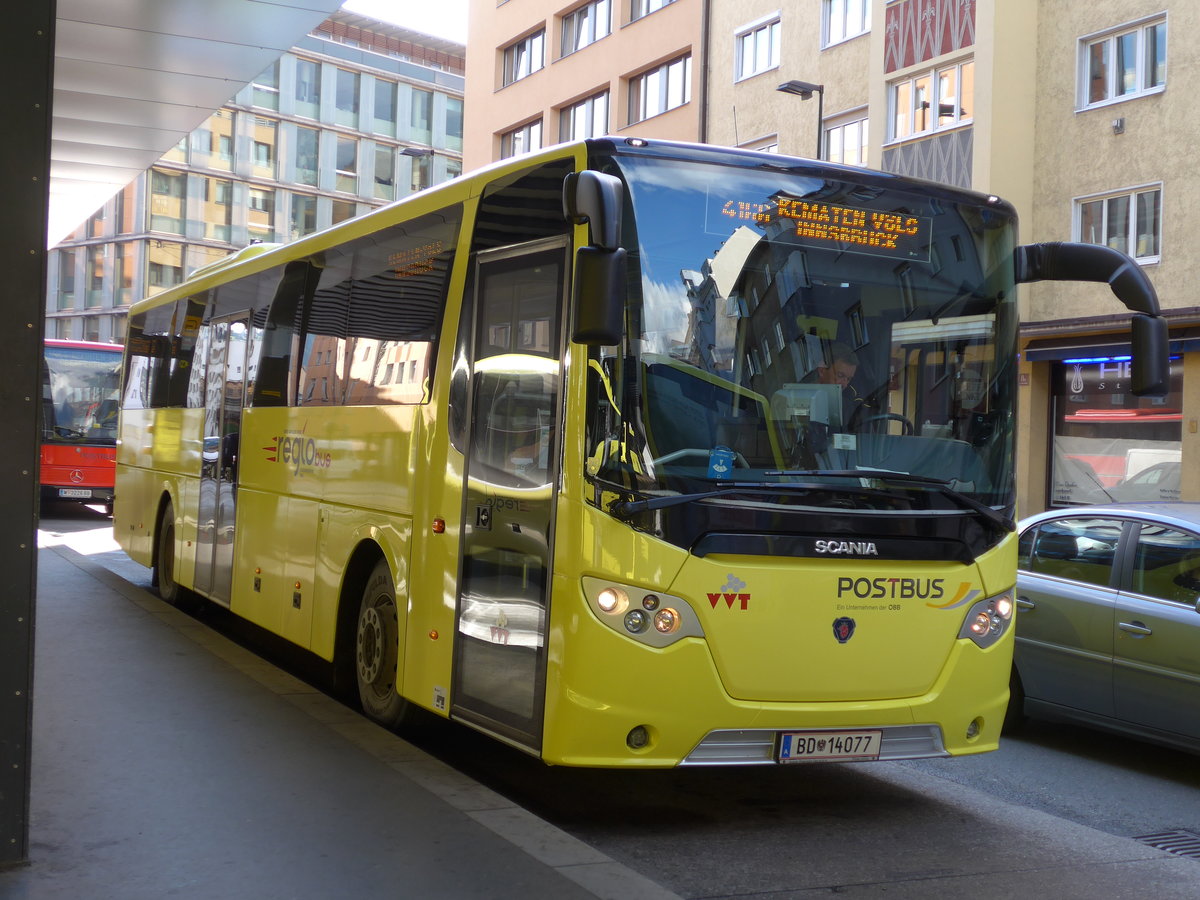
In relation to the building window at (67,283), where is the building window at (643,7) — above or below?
above

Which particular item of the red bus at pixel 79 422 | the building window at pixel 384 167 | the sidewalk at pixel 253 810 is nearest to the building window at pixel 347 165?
the building window at pixel 384 167

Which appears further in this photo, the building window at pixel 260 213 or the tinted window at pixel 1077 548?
the building window at pixel 260 213

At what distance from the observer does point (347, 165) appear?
258 feet

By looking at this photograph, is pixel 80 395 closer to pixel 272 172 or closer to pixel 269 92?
pixel 272 172

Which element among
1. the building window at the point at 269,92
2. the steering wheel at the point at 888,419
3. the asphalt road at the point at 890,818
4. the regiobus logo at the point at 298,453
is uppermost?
the building window at the point at 269,92

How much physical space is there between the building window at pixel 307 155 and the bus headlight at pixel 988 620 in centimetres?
7384

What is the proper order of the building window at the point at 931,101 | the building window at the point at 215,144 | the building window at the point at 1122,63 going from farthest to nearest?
the building window at the point at 215,144, the building window at the point at 931,101, the building window at the point at 1122,63

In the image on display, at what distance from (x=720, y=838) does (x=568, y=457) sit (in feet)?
6.01

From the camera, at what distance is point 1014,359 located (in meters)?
7.06

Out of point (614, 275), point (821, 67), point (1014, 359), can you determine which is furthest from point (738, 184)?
point (821, 67)

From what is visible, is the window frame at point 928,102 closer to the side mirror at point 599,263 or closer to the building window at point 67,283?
the side mirror at point 599,263

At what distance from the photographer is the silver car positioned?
791 cm

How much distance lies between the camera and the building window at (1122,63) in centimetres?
2348

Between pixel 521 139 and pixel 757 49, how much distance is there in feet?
41.1
